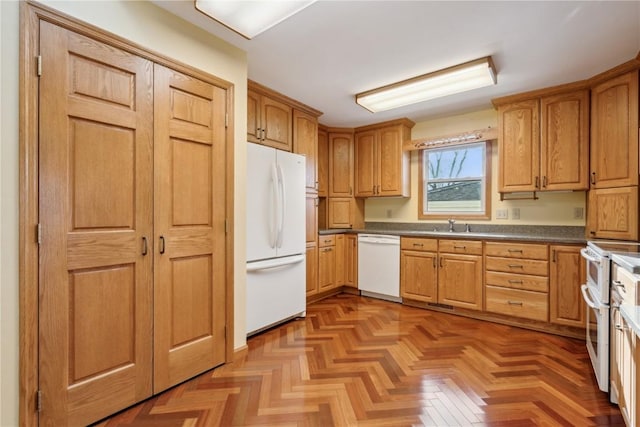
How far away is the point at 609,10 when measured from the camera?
1.88 m

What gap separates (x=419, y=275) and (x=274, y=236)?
1845 millimetres

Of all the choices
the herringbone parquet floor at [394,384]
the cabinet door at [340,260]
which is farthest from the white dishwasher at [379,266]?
the herringbone parquet floor at [394,384]

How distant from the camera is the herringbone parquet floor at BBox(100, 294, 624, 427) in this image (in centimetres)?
168

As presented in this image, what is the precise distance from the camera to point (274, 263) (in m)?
2.83

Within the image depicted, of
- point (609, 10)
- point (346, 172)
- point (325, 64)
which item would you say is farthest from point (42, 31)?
point (346, 172)

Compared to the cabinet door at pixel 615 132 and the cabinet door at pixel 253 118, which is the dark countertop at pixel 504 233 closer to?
the cabinet door at pixel 615 132

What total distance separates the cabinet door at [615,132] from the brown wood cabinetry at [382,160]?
191 cm

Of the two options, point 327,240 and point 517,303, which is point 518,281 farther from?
point 327,240

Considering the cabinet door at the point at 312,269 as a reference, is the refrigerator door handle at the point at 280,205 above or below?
above

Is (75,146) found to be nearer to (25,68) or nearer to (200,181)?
(25,68)

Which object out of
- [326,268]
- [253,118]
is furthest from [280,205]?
[326,268]

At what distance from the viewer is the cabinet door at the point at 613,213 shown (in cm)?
250

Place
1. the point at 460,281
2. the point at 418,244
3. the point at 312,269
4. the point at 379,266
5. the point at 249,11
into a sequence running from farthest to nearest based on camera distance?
1. the point at 379,266
2. the point at 312,269
3. the point at 418,244
4. the point at 460,281
5. the point at 249,11

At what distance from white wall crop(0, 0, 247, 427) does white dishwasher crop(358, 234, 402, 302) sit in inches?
80.1
